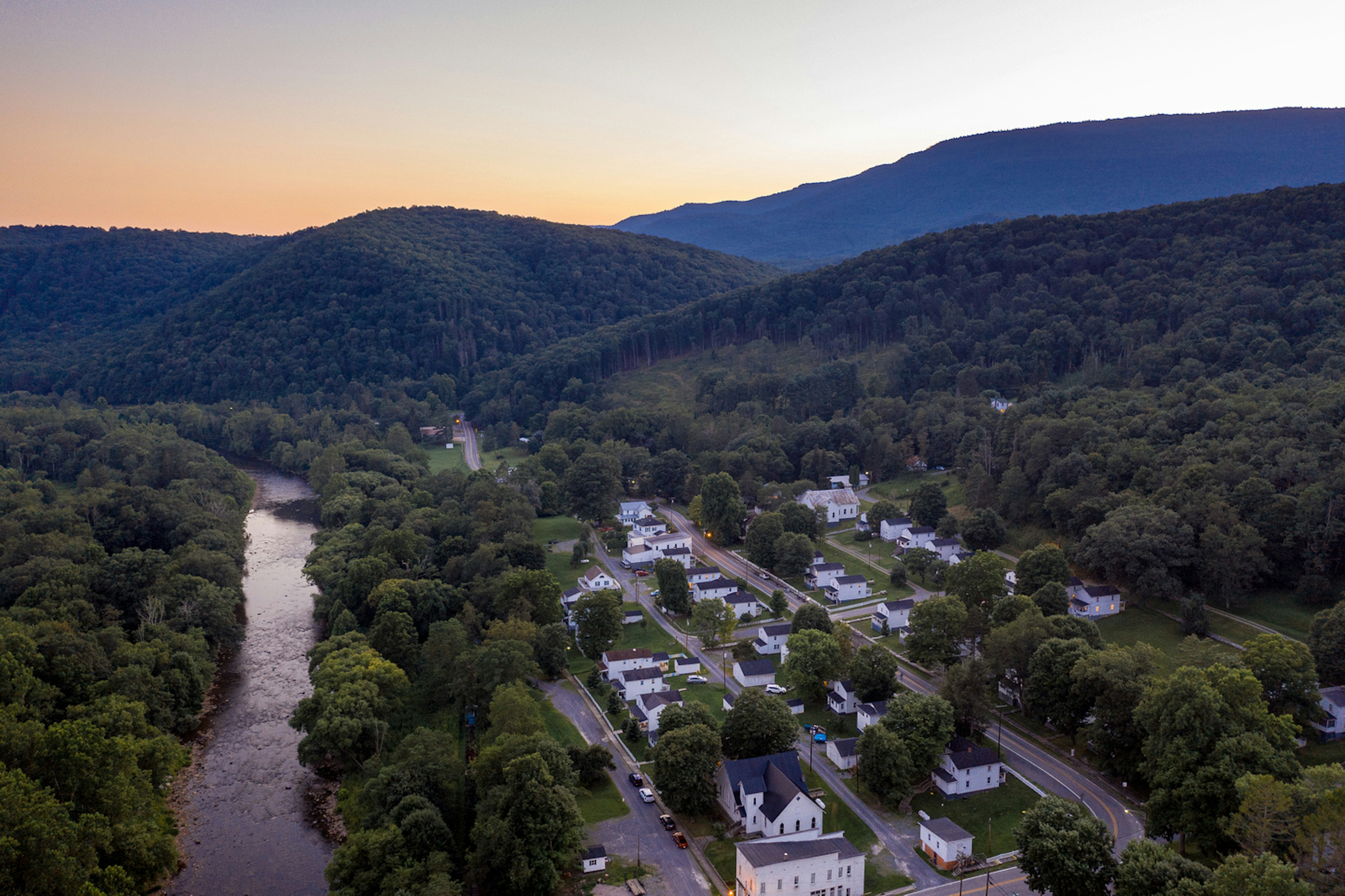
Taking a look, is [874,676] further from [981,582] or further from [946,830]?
[981,582]

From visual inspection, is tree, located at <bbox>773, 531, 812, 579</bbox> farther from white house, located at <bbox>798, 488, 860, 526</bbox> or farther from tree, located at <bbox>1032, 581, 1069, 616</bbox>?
tree, located at <bbox>1032, 581, 1069, 616</bbox>

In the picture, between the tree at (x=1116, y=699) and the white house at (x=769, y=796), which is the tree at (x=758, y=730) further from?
the tree at (x=1116, y=699)

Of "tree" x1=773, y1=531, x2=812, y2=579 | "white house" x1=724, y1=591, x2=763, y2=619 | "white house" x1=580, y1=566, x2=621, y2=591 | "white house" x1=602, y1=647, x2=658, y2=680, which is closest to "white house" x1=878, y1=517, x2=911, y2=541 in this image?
"tree" x1=773, y1=531, x2=812, y2=579

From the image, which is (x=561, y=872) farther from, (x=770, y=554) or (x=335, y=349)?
(x=335, y=349)

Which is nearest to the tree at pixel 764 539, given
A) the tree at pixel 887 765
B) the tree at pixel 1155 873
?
the tree at pixel 887 765

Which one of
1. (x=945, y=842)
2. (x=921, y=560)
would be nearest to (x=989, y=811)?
(x=945, y=842)

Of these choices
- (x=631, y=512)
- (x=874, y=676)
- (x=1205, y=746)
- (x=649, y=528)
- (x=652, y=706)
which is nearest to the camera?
(x=1205, y=746)
